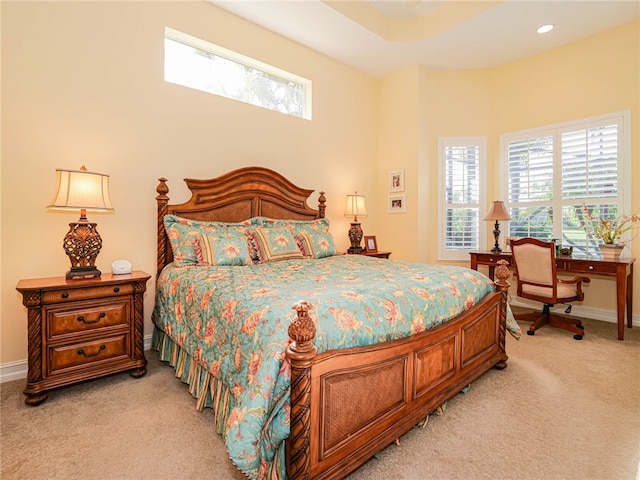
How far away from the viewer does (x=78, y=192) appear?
2.21m

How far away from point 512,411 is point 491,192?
138 inches

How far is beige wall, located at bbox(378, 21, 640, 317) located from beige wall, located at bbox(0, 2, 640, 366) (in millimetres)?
16

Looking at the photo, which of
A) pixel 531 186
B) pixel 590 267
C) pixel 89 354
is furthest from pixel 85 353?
pixel 531 186

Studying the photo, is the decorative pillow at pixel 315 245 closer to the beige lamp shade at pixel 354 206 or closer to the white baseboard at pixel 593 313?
the beige lamp shade at pixel 354 206

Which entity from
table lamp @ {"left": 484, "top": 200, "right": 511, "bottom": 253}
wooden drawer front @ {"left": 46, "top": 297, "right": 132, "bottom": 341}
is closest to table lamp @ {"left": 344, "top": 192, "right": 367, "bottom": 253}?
table lamp @ {"left": 484, "top": 200, "right": 511, "bottom": 253}

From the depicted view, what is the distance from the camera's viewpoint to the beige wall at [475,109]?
3.90 meters

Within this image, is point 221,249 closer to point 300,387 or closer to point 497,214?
point 300,387

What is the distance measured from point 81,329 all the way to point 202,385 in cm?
93

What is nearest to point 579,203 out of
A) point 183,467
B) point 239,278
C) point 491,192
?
point 491,192

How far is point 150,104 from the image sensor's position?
2926mm

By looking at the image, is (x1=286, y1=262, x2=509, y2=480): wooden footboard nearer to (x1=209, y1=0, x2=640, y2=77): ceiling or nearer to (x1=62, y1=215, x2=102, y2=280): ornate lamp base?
(x1=62, y1=215, x2=102, y2=280): ornate lamp base

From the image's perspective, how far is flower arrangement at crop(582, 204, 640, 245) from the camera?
3552 millimetres

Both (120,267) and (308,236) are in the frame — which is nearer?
(120,267)

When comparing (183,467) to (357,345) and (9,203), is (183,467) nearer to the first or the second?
(357,345)
